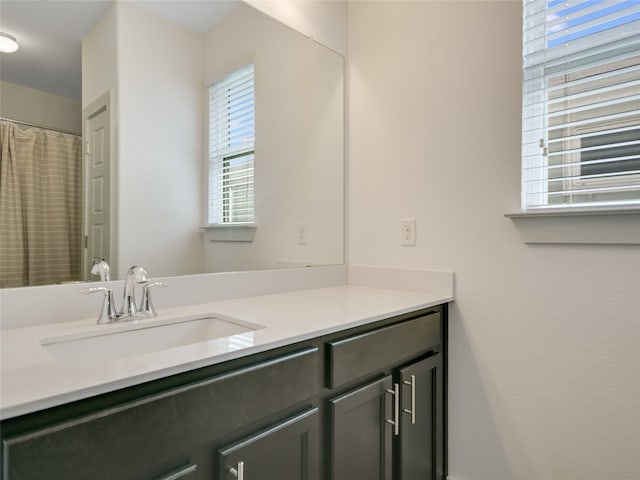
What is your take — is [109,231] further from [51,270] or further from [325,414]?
[325,414]

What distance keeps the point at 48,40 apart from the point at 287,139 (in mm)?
908

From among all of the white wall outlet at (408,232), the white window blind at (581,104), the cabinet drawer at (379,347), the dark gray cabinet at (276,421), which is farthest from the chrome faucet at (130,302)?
the white window blind at (581,104)

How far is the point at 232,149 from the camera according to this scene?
58.9 inches

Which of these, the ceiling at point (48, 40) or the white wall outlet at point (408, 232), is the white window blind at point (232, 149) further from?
the white wall outlet at point (408, 232)

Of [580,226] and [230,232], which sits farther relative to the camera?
[230,232]

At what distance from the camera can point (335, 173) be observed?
1910 mm

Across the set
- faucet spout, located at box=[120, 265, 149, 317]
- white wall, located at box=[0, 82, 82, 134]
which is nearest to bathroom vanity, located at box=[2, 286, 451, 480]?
faucet spout, located at box=[120, 265, 149, 317]

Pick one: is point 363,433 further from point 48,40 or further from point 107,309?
point 48,40

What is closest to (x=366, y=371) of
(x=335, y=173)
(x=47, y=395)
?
(x=47, y=395)

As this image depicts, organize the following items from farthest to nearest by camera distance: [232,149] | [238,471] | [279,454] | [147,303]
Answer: [232,149] < [147,303] < [279,454] < [238,471]

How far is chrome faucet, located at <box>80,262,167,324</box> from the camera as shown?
1054mm

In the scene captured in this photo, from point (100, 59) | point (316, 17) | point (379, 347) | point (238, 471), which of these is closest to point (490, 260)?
point (379, 347)

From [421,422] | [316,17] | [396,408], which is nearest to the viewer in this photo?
[396,408]

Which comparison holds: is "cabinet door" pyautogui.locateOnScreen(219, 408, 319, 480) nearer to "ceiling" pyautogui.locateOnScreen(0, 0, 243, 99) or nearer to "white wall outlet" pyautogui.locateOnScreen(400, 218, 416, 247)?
"white wall outlet" pyautogui.locateOnScreen(400, 218, 416, 247)
